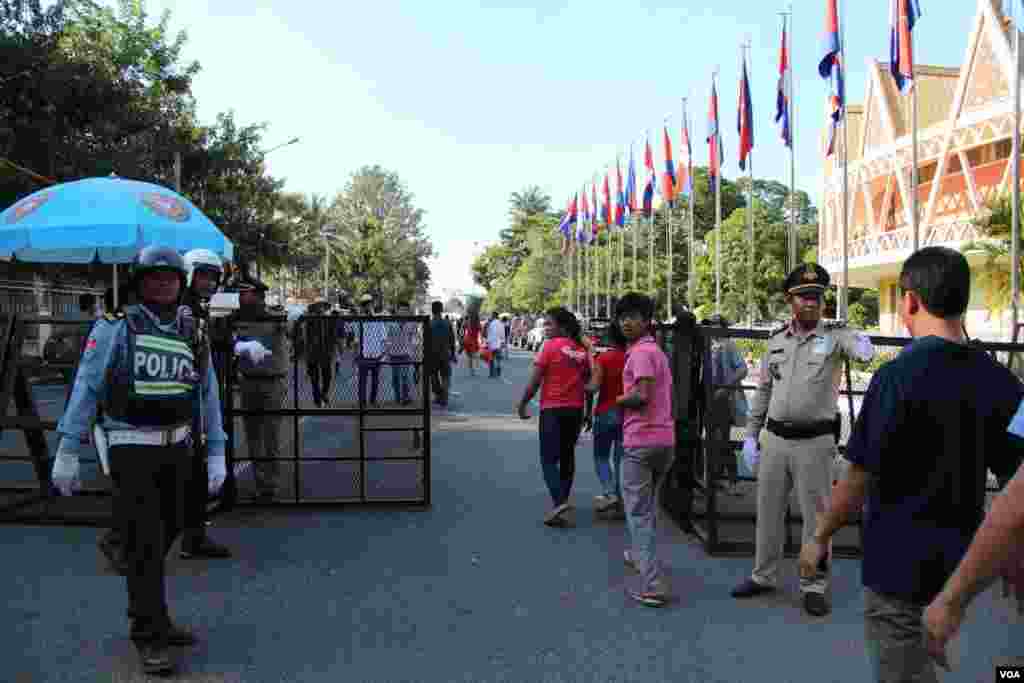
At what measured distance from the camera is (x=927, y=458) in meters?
2.66

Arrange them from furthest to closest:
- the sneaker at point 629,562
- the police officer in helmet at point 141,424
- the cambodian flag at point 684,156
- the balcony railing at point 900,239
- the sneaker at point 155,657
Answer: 1. the balcony railing at point 900,239
2. the cambodian flag at point 684,156
3. the sneaker at point 629,562
4. the police officer in helmet at point 141,424
5. the sneaker at point 155,657

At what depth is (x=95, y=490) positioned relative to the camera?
28.2 feet

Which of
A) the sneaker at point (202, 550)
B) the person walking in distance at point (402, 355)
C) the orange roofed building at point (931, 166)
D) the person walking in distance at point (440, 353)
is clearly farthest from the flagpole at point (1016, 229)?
the sneaker at point (202, 550)

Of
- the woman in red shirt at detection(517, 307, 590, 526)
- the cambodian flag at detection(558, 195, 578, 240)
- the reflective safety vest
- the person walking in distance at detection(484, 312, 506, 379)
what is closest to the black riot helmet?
the reflective safety vest

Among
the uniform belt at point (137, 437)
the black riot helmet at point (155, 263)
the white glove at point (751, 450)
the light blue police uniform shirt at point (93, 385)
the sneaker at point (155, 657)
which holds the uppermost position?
the black riot helmet at point (155, 263)

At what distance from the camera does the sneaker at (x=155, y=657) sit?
4.31 m

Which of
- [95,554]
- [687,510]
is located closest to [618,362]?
[687,510]

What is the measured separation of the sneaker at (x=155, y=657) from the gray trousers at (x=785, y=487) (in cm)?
345

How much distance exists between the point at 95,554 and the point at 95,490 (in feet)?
7.18

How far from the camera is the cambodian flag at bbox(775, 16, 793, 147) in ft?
83.1

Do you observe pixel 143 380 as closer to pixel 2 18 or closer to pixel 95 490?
pixel 95 490

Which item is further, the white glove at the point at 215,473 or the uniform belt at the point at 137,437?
the white glove at the point at 215,473

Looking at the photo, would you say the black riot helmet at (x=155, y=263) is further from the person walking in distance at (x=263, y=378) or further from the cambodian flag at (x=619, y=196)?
the cambodian flag at (x=619, y=196)

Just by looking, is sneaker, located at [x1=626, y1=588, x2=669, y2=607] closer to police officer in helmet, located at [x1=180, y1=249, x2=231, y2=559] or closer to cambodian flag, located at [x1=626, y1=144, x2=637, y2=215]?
police officer in helmet, located at [x1=180, y1=249, x2=231, y2=559]
